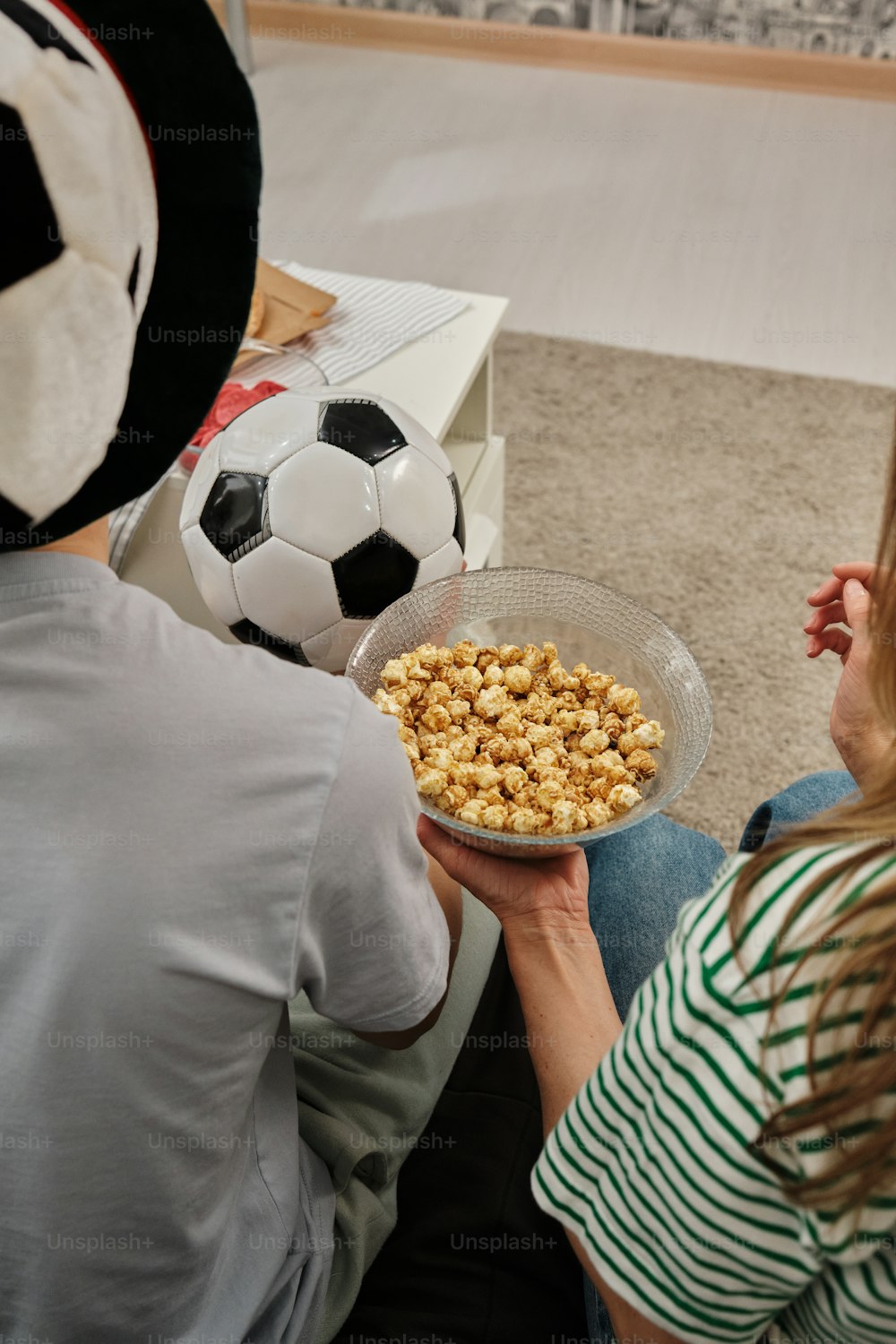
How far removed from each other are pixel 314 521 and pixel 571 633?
27cm

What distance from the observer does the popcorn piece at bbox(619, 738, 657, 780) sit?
3.12 feet

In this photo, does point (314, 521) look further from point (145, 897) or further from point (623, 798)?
point (145, 897)

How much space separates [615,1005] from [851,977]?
463 millimetres

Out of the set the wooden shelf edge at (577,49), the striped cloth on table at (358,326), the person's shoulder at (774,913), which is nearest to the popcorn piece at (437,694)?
the person's shoulder at (774,913)

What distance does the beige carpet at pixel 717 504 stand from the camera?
1.78 m

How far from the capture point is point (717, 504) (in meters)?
2.12

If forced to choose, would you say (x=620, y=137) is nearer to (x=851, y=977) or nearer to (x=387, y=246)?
(x=387, y=246)

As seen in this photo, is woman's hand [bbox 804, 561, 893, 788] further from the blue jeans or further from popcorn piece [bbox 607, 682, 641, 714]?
popcorn piece [bbox 607, 682, 641, 714]

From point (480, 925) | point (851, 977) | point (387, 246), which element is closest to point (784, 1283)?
point (851, 977)

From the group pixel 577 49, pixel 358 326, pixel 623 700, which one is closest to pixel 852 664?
pixel 623 700

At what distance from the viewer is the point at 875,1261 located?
0.53m

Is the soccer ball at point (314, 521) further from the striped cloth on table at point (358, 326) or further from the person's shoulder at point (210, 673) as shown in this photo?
the person's shoulder at point (210, 673)

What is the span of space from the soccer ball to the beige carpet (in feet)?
2.45

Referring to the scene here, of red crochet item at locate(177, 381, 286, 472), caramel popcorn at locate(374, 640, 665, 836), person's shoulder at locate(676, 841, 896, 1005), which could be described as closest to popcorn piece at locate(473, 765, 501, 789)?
caramel popcorn at locate(374, 640, 665, 836)
